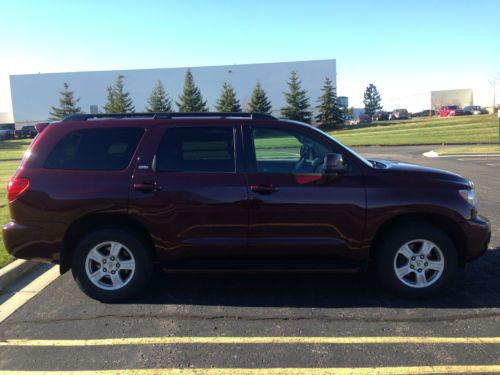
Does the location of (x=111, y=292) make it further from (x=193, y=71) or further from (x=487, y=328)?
(x=193, y=71)

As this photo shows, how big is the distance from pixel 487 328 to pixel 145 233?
3207 millimetres

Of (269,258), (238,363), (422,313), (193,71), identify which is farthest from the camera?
(193,71)

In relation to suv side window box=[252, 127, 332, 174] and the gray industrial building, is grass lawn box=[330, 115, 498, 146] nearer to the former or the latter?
suv side window box=[252, 127, 332, 174]

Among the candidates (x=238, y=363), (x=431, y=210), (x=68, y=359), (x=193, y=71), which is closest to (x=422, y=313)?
(x=431, y=210)

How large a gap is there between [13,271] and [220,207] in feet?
8.98

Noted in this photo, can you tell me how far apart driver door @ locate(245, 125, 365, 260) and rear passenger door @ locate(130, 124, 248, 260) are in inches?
5.4

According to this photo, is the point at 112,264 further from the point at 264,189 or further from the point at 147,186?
the point at 264,189

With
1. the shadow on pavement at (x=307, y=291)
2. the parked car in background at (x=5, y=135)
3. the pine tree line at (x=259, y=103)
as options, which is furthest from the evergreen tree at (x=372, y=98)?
the shadow on pavement at (x=307, y=291)

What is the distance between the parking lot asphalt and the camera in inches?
132

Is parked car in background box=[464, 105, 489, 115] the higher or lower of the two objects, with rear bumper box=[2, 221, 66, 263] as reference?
higher

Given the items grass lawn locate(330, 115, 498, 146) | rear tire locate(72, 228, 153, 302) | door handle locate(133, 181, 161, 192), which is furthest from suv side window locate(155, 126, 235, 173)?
grass lawn locate(330, 115, 498, 146)

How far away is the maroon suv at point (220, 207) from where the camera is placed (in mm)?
4324

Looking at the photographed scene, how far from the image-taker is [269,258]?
4.44 metres

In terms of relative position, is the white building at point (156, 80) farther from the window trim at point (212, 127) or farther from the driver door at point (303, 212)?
the driver door at point (303, 212)
